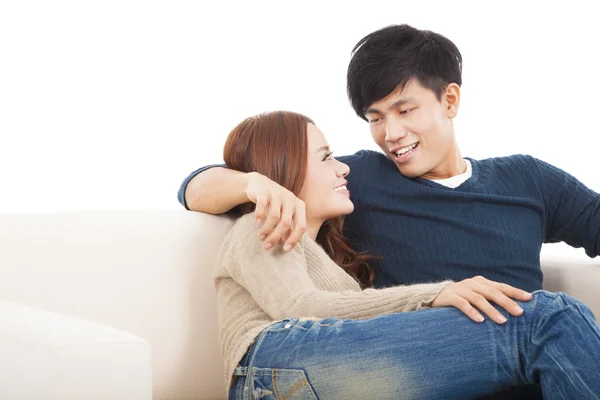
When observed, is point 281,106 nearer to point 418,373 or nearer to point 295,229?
point 295,229

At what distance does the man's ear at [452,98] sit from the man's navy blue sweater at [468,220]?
0.15 meters

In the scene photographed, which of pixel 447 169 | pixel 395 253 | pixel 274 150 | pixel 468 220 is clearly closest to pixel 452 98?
pixel 447 169

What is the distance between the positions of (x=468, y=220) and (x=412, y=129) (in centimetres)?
25

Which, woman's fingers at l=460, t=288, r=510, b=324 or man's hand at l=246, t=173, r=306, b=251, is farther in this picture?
man's hand at l=246, t=173, r=306, b=251

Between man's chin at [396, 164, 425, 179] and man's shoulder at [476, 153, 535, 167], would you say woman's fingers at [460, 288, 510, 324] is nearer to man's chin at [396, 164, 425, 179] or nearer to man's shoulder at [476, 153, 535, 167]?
man's chin at [396, 164, 425, 179]

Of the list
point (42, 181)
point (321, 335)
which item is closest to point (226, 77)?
point (42, 181)

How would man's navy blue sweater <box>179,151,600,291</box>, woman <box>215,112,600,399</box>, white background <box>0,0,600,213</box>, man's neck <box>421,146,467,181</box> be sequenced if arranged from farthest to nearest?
white background <box>0,0,600,213</box> → man's neck <box>421,146,467,181</box> → man's navy blue sweater <box>179,151,600,291</box> → woman <box>215,112,600,399</box>

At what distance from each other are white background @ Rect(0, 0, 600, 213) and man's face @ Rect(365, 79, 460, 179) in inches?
38.3

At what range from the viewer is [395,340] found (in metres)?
1.22

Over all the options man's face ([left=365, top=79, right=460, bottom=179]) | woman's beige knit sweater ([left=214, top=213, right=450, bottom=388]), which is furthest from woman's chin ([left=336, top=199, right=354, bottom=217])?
man's face ([left=365, top=79, right=460, bottom=179])

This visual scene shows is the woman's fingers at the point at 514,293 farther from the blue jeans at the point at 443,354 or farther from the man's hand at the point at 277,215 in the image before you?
the man's hand at the point at 277,215

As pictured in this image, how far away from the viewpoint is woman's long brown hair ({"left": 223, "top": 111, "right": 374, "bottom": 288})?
1658 millimetres

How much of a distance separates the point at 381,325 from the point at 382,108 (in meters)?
0.76

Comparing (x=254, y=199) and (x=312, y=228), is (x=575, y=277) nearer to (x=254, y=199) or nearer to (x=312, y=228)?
(x=312, y=228)
